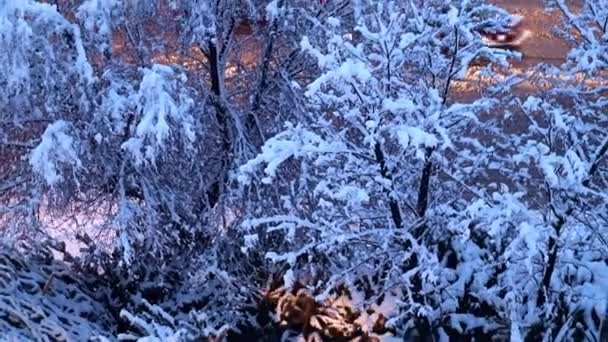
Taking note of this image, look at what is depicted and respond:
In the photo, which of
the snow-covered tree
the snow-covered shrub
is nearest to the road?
the snow-covered tree

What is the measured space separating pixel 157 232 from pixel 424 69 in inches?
99.1

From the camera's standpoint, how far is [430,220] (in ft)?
20.8

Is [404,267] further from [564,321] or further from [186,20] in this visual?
[186,20]

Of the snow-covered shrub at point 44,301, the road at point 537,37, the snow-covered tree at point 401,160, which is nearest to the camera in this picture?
the snow-covered tree at point 401,160

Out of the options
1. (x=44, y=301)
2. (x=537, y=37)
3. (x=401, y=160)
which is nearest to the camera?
(x=401, y=160)

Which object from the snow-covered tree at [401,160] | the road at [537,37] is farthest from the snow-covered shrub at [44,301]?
the road at [537,37]

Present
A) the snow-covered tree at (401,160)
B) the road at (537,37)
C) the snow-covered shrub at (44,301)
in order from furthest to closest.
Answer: the road at (537,37) < the snow-covered shrub at (44,301) < the snow-covered tree at (401,160)

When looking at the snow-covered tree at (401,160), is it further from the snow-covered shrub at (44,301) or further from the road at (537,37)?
the road at (537,37)

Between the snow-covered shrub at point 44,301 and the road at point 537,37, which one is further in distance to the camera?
the road at point 537,37

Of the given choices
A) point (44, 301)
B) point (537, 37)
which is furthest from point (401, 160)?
point (537, 37)

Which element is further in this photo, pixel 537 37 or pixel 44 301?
pixel 537 37

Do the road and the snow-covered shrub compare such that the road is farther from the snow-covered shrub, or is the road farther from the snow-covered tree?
the snow-covered shrub

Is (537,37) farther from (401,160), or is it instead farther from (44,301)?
(44,301)

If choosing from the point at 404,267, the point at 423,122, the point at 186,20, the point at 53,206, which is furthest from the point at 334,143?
the point at 53,206
